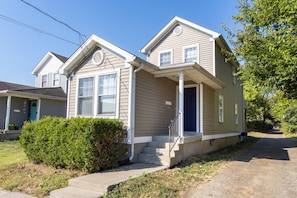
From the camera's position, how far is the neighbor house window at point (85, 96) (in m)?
7.94

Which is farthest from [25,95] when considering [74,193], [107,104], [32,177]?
[74,193]

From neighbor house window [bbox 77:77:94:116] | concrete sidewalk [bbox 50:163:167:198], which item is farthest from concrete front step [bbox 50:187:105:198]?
neighbor house window [bbox 77:77:94:116]

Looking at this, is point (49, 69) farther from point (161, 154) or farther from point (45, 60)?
point (161, 154)

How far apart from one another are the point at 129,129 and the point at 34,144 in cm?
302

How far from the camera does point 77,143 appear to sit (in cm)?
577

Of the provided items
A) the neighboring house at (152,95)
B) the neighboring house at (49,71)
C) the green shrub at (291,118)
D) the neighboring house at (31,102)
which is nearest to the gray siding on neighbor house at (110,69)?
the neighboring house at (152,95)

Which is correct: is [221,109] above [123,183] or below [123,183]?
above

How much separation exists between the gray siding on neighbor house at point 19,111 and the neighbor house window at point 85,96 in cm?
970

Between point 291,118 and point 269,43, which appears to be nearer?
point 269,43

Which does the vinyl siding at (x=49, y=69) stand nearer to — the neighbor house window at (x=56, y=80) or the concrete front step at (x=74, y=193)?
the neighbor house window at (x=56, y=80)

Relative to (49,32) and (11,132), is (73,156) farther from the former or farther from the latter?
(11,132)

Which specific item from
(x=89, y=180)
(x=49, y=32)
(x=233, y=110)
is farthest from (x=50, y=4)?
(x=233, y=110)

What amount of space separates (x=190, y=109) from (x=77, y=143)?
18.6 ft

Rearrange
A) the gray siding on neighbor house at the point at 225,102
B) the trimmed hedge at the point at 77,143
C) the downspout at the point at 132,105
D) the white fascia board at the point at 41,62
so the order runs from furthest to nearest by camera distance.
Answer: the white fascia board at the point at 41,62, the gray siding on neighbor house at the point at 225,102, the downspout at the point at 132,105, the trimmed hedge at the point at 77,143
